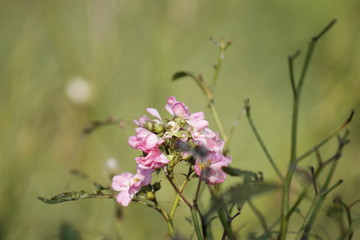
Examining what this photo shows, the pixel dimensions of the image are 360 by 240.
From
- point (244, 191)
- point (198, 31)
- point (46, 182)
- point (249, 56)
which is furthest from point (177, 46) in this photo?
point (244, 191)

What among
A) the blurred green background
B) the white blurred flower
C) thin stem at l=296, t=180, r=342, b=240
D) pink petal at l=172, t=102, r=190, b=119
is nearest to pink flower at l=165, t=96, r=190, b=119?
pink petal at l=172, t=102, r=190, b=119

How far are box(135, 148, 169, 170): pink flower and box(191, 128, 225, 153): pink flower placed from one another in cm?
3

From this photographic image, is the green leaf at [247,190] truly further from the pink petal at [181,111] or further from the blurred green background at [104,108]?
the blurred green background at [104,108]

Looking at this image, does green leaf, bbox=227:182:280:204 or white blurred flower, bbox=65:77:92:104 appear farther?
white blurred flower, bbox=65:77:92:104

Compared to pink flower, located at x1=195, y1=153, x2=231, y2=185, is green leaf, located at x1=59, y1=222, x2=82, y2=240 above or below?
above

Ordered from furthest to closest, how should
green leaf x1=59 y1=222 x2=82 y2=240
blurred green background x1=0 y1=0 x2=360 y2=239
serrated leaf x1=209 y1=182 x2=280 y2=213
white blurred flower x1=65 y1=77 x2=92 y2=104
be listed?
white blurred flower x1=65 y1=77 x2=92 y2=104 < blurred green background x1=0 y1=0 x2=360 y2=239 < green leaf x1=59 y1=222 x2=82 y2=240 < serrated leaf x1=209 y1=182 x2=280 y2=213

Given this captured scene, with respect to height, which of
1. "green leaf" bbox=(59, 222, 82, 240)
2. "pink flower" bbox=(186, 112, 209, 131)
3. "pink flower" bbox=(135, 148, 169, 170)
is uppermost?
"pink flower" bbox=(186, 112, 209, 131)

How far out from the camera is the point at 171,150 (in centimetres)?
47

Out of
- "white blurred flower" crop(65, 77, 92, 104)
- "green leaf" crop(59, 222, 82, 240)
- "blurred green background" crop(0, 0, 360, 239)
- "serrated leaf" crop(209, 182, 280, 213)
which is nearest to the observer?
"serrated leaf" crop(209, 182, 280, 213)

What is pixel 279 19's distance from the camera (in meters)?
2.13

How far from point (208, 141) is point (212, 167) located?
0.07ft

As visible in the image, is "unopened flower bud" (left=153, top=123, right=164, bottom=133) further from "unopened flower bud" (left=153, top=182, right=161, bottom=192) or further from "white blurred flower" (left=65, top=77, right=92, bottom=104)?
"white blurred flower" (left=65, top=77, right=92, bottom=104)

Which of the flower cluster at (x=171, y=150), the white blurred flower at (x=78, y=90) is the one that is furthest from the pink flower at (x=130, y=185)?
the white blurred flower at (x=78, y=90)

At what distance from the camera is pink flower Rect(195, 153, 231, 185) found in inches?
18.1
